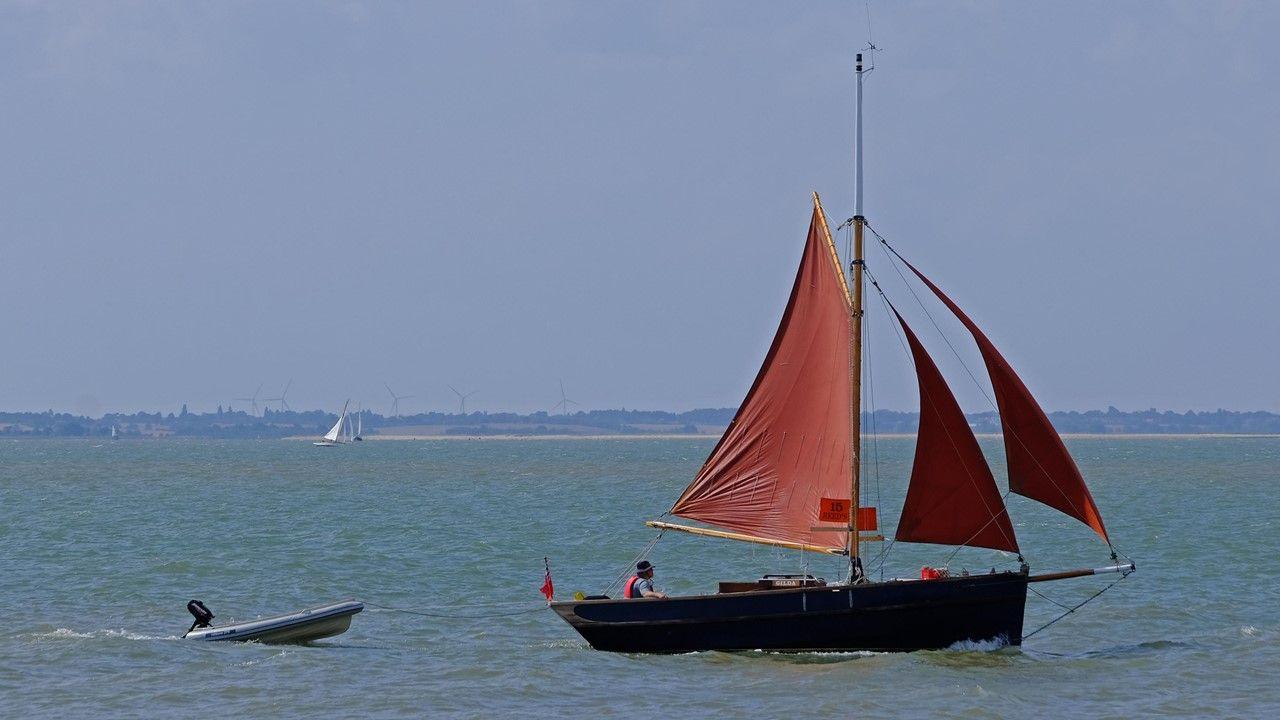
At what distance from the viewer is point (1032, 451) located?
95.9ft

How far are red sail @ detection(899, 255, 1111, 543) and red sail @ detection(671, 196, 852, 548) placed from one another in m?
2.25

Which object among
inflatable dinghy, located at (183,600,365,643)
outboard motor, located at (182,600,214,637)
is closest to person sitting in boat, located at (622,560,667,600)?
inflatable dinghy, located at (183,600,365,643)

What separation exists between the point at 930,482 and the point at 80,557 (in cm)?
3133

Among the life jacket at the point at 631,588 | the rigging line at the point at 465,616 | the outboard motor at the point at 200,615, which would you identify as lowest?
the rigging line at the point at 465,616

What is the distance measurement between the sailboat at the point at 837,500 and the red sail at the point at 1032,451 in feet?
0.08

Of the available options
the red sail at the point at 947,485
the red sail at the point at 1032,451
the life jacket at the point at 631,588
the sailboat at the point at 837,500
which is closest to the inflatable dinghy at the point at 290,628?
the sailboat at the point at 837,500

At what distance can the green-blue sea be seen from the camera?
86.4 ft

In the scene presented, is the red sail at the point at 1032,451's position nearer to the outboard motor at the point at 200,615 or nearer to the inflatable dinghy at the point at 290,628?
the inflatable dinghy at the point at 290,628

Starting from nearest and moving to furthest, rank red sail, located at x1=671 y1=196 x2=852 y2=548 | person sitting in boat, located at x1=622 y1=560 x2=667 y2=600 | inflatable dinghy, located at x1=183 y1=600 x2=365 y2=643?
red sail, located at x1=671 y1=196 x2=852 y2=548, person sitting in boat, located at x1=622 y1=560 x2=667 y2=600, inflatable dinghy, located at x1=183 y1=600 x2=365 y2=643

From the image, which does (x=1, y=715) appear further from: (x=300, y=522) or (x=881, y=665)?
(x=300, y=522)

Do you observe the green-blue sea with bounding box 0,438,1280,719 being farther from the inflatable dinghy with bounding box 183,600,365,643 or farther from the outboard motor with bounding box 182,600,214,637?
the outboard motor with bounding box 182,600,214,637

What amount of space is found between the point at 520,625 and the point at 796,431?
8152 mm

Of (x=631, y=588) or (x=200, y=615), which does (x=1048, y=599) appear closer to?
(x=631, y=588)

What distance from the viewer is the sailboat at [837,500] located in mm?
29359
